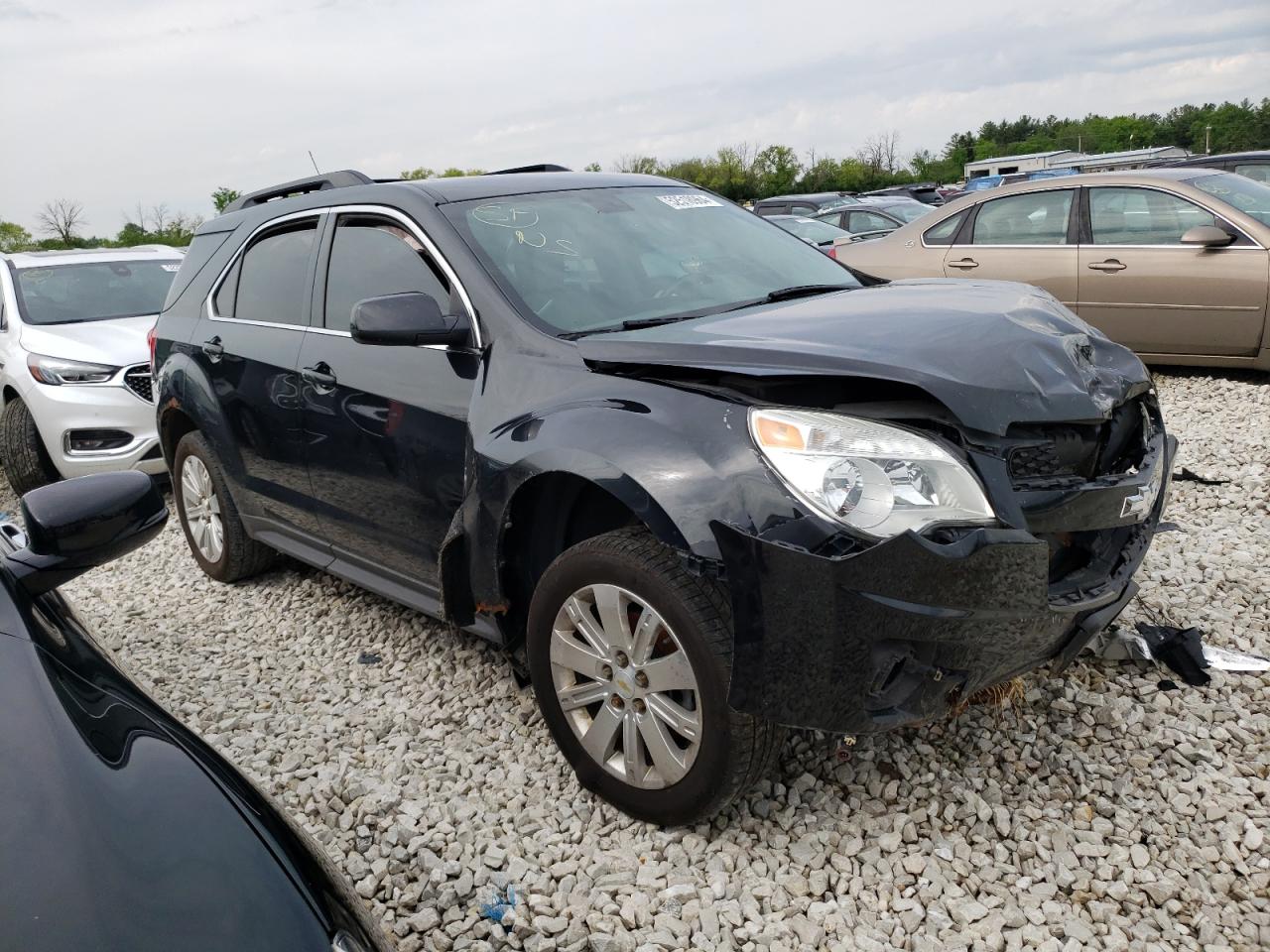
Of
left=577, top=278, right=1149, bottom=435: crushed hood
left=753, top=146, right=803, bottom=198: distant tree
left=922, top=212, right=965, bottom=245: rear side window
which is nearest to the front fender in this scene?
left=577, top=278, right=1149, bottom=435: crushed hood

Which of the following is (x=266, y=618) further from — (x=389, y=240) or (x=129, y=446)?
(x=129, y=446)

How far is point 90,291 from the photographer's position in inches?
314

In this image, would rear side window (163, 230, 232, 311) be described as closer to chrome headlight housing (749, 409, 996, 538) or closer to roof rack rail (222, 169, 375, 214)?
roof rack rail (222, 169, 375, 214)

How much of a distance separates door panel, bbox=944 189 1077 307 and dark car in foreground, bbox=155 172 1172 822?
14.6ft

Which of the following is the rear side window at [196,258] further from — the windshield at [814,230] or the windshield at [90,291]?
the windshield at [814,230]

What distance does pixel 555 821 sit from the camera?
296cm

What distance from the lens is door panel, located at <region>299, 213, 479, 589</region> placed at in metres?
3.23

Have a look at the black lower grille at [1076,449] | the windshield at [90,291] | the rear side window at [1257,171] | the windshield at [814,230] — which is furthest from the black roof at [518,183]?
the rear side window at [1257,171]

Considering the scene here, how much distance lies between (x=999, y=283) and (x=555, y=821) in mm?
2270

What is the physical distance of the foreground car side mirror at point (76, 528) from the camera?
210 cm

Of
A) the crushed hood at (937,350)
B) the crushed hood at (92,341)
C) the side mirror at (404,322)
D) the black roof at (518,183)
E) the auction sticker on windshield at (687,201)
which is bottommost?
the crushed hood at (92,341)

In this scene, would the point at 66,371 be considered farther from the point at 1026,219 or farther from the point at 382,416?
the point at 1026,219

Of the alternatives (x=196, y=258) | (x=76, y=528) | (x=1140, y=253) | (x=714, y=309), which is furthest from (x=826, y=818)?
(x=1140, y=253)

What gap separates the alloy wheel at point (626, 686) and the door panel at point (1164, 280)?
239 inches
